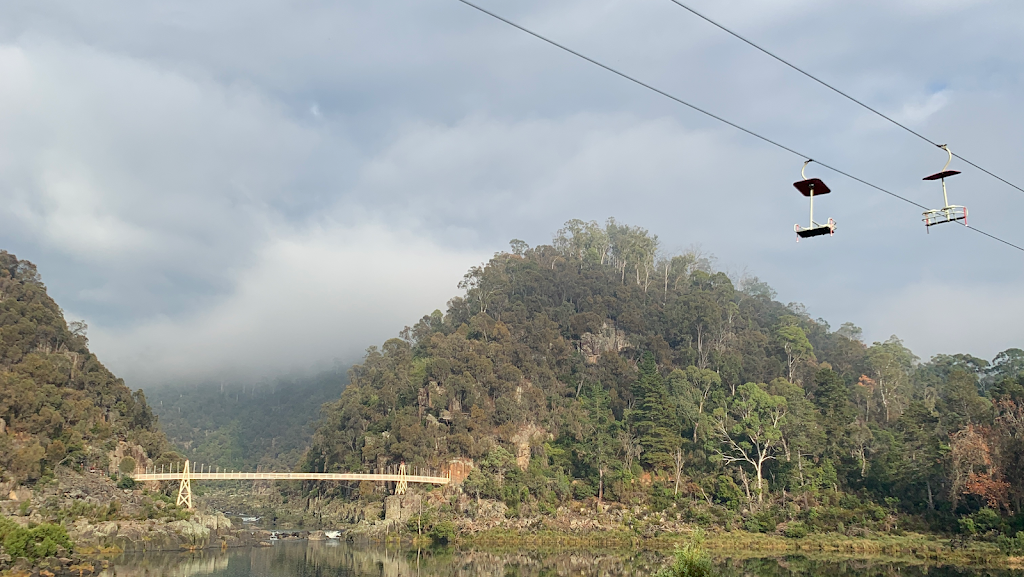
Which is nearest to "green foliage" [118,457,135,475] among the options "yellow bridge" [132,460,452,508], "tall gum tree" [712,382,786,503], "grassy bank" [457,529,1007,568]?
"yellow bridge" [132,460,452,508]

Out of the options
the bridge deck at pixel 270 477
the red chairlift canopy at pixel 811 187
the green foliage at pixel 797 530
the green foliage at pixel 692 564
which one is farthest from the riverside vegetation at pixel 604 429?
the red chairlift canopy at pixel 811 187

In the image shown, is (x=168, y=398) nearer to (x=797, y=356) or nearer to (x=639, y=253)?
(x=639, y=253)

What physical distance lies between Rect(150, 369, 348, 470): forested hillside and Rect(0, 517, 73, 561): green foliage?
71657 millimetres

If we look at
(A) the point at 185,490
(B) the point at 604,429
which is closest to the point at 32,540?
(A) the point at 185,490

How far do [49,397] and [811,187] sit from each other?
54.8m

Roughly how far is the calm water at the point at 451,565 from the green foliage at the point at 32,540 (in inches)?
118

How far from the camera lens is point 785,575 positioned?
36906 mm

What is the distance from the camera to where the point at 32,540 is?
111 feet

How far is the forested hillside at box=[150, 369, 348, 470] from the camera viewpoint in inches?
4744

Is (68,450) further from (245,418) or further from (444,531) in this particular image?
Result: (245,418)

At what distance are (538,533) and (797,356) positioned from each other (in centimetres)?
4118

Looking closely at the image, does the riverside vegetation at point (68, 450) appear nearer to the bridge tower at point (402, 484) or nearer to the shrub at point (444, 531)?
the bridge tower at point (402, 484)

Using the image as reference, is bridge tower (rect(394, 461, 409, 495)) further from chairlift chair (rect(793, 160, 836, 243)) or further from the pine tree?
chairlift chair (rect(793, 160, 836, 243))

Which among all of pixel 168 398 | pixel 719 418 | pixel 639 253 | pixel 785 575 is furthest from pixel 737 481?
pixel 168 398
